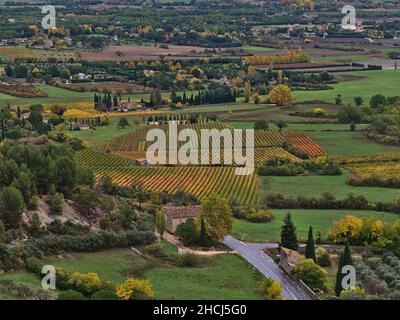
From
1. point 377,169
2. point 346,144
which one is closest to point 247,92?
point 346,144

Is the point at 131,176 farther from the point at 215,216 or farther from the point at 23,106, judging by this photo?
the point at 23,106

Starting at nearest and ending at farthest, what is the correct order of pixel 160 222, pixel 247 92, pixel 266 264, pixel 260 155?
pixel 266 264 → pixel 160 222 → pixel 260 155 → pixel 247 92

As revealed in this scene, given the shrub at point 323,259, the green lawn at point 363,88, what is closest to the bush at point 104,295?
the shrub at point 323,259

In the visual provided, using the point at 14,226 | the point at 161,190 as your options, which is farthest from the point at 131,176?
the point at 14,226

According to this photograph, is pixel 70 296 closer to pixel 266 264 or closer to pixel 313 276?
pixel 313 276

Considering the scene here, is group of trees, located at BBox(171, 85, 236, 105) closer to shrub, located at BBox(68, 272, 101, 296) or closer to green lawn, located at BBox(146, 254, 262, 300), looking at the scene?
green lawn, located at BBox(146, 254, 262, 300)

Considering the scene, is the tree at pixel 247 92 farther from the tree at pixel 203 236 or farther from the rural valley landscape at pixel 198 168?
the tree at pixel 203 236

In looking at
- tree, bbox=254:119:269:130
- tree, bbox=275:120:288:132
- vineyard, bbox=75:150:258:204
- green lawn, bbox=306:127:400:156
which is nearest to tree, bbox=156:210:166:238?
vineyard, bbox=75:150:258:204
